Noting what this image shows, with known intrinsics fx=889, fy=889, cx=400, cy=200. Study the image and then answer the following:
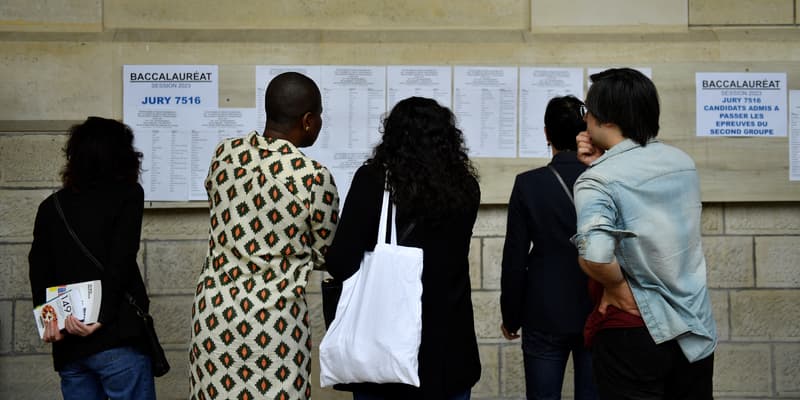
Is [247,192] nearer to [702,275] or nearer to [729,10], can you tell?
[702,275]

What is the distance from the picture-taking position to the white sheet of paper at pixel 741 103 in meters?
5.29

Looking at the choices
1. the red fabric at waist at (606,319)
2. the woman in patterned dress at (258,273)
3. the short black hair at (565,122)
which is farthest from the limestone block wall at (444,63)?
the red fabric at waist at (606,319)

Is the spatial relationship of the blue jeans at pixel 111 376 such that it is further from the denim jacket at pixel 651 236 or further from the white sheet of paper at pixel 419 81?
the white sheet of paper at pixel 419 81

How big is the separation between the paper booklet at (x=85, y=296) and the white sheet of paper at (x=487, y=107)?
8.08 feet

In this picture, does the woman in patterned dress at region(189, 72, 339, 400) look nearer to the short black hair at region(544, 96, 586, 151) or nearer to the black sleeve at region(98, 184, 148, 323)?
the black sleeve at region(98, 184, 148, 323)

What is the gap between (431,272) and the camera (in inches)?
116

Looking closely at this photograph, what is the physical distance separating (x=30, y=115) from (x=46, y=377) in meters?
1.55

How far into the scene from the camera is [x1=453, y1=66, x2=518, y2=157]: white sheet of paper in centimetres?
523

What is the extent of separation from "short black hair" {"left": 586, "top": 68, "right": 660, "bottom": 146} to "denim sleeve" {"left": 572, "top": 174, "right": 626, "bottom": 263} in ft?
0.74

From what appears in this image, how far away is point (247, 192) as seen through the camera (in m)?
2.93

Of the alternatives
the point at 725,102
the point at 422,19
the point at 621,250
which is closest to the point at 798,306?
the point at 725,102

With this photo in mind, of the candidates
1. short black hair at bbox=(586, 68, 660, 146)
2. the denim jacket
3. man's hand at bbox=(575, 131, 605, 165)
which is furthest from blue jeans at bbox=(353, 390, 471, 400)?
short black hair at bbox=(586, 68, 660, 146)

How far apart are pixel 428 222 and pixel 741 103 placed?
3.15m

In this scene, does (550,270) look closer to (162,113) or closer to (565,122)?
(565,122)
